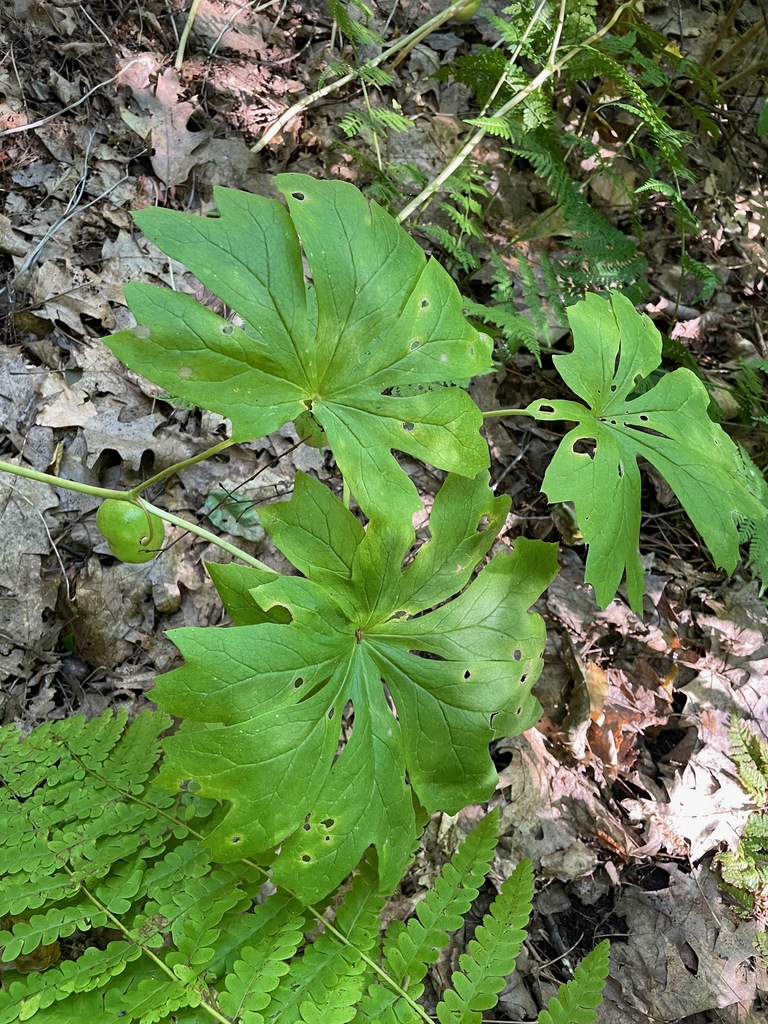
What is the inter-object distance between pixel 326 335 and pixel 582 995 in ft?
5.25

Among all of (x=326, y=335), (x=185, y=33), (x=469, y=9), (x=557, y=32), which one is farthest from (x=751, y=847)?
(x=185, y=33)

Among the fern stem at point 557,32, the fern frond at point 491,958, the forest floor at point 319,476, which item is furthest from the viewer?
the fern stem at point 557,32

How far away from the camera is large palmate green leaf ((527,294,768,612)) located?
166 centimetres

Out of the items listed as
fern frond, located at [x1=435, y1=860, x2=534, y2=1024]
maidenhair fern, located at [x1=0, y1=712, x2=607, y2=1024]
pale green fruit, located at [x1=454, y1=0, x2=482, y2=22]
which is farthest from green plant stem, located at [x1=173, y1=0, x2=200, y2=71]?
fern frond, located at [x1=435, y1=860, x2=534, y2=1024]

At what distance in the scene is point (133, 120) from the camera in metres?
2.81

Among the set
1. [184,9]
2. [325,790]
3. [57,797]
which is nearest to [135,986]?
[57,797]

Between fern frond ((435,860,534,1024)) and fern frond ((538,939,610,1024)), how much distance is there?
12 cm

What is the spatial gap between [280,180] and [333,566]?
35.4 inches

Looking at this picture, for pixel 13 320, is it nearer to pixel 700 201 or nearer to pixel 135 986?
pixel 135 986

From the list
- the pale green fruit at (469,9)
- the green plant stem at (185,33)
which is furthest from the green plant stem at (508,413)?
the green plant stem at (185,33)

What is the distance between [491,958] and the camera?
1.54 metres

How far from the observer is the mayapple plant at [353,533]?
1.45 meters

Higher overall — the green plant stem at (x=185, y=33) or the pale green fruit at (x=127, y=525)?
the green plant stem at (x=185, y=33)

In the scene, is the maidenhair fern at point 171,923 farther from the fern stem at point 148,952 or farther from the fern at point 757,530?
the fern at point 757,530
